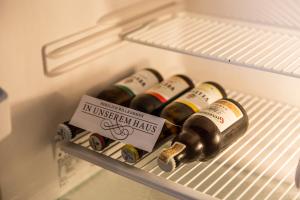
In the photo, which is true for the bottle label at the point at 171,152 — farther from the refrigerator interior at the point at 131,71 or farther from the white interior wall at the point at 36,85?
the white interior wall at the point at 36,85

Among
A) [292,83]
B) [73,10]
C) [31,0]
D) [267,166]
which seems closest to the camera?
[31,0]

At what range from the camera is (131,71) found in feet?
4.70

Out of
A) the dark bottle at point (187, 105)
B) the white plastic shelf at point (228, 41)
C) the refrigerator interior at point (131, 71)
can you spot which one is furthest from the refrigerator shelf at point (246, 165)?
the white plastic shelf at point (228, 41)

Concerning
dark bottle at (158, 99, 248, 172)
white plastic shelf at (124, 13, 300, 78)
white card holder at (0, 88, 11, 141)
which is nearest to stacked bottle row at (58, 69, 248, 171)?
dark bottle at (158, 99, 248, 172)

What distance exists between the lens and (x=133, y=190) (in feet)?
4.38

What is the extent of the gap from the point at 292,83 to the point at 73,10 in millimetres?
686

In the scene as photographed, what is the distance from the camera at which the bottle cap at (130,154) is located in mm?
1073

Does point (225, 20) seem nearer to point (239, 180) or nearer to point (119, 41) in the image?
point (119, 41)

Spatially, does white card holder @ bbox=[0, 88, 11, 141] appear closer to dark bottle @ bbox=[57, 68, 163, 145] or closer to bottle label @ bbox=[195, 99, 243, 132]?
dark bottle @ bbox=[57, 68, 163, 145]

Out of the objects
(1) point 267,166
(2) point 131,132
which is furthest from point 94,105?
(1) point 267,166

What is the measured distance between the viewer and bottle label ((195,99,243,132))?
3.57 feet

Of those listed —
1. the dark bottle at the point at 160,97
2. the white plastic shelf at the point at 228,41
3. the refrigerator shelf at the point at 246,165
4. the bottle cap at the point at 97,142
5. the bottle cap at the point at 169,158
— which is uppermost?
the white plastic shelf at the point at 228,41

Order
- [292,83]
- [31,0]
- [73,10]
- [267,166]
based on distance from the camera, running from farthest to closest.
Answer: [292,83] → [267,166] → [73,10] → [31,0]

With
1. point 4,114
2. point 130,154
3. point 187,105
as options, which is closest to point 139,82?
point 187,105
